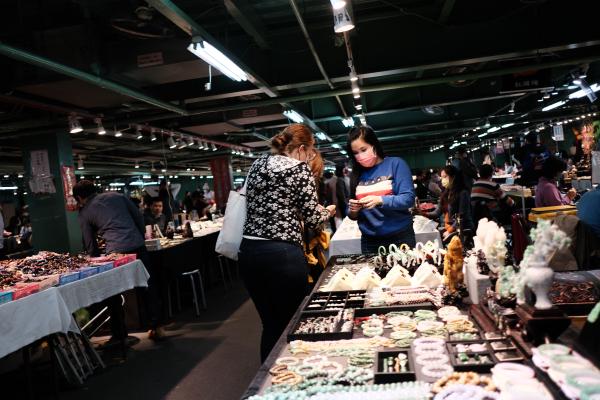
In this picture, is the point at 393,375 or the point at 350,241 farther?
the point at 350,241

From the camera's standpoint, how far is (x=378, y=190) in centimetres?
318

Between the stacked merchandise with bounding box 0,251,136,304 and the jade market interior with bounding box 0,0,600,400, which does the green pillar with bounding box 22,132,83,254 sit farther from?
the stacked merchandise with bounding box 0,251,136,304

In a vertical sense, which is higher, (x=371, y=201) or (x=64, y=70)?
(x=64, y=70)

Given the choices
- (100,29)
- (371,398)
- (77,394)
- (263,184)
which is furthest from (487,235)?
(100,29)

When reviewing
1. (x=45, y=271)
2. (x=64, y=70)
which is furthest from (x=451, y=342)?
(x=64, y=70)

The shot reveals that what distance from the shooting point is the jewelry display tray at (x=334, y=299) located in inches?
87.3

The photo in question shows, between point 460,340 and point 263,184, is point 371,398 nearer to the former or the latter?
point 460,340

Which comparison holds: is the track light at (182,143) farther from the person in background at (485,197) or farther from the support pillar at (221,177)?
the person in background at (485,197)

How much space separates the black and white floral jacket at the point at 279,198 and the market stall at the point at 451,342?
0.53 meters

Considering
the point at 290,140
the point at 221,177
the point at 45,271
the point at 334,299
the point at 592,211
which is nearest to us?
the point at 334,299

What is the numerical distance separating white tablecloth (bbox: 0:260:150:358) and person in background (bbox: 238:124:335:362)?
5.46 feet

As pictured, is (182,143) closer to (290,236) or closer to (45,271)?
(45,271)

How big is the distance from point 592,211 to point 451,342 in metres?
2.36

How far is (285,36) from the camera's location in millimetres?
6582
